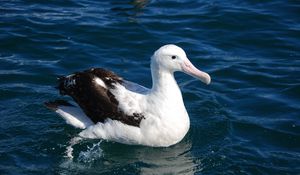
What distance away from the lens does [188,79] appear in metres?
13.6

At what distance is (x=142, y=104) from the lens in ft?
34.6

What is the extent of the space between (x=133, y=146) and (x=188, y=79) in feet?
10.7

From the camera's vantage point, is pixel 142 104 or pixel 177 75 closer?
pixel 142 104

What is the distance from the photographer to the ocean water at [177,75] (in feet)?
34.3

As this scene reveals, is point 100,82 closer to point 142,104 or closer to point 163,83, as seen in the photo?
point 142,104

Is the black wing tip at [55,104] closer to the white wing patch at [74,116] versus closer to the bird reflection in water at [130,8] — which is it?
the white wing patch at [74,116]

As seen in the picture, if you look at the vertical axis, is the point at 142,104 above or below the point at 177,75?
above

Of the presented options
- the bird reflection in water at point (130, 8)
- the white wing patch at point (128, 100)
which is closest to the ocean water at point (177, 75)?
the bird reflection in water at point (130, 8)

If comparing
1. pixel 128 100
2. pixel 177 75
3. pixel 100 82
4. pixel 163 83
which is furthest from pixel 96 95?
pixel 177 75

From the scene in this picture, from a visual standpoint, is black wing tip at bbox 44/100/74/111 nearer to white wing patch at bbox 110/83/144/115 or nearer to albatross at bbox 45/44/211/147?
albatross at bbox 45/44/211/147

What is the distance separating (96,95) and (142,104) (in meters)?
0.83

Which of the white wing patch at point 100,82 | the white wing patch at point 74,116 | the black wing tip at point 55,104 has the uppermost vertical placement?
the white wing patch at point 100,82

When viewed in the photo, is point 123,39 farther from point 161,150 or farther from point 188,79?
point 161,150

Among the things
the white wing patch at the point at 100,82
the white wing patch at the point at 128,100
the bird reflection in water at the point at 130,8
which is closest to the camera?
the white wing patch at the point at 128,100
